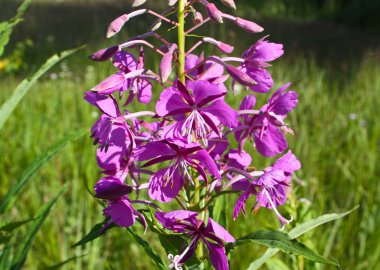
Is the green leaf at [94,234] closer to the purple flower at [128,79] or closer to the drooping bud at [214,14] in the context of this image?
the purple flower at [128,79]

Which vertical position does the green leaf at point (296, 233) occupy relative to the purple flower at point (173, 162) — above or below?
below

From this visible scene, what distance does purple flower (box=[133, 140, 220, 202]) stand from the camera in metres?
1.13

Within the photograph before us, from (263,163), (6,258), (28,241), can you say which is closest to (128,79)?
(28,241)

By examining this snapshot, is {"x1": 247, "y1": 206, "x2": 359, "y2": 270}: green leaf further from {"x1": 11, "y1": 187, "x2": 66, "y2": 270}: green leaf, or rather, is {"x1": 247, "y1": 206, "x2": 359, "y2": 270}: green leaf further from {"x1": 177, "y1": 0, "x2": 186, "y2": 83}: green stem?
{"x1": 11, "y1": 187, "x2": 66, "y2": 270}: green leaf

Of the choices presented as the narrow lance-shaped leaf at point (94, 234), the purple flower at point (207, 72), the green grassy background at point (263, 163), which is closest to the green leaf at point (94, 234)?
the narrow lance-shaped leaf at point (94, 234)

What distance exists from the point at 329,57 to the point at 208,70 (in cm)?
690

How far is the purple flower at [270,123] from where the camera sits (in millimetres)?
1265

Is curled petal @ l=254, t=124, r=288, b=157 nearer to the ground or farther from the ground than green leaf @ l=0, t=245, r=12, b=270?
farther from the ground

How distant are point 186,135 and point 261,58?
0.28 meters

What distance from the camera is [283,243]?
45.1 inches

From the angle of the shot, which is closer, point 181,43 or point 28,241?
point 181,43

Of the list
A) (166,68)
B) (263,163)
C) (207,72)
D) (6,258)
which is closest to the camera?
(166,68)

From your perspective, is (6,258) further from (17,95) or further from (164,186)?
(164,186)

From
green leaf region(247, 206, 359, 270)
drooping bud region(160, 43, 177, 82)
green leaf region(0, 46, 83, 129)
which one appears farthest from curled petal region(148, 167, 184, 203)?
green leaf region(0, 46, 83, 129)
